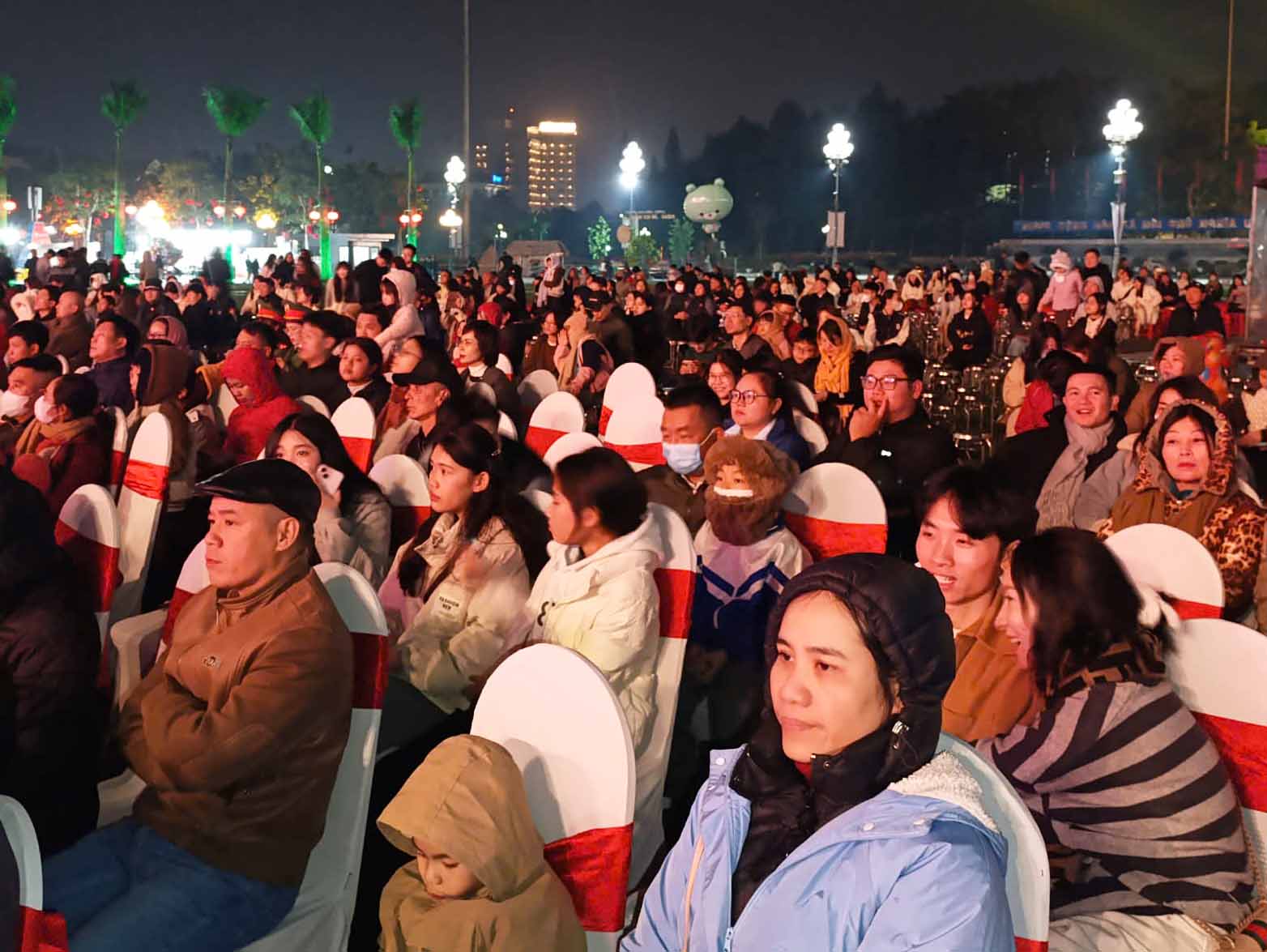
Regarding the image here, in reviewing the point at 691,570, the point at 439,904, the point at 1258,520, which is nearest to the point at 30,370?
the point at 691,570

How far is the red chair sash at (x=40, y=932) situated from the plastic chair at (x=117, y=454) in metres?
4.41

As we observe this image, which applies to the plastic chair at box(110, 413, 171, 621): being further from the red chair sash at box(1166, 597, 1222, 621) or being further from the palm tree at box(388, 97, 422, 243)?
the palm tree at box(388, 97, 422, 243)

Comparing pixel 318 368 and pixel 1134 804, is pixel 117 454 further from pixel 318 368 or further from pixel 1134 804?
pixel 1134 804

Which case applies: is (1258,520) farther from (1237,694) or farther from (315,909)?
(315,909)

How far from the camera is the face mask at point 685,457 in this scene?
6.11 m

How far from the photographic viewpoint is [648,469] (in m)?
6.11

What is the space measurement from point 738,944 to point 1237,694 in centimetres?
160

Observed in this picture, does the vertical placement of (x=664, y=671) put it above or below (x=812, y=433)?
below

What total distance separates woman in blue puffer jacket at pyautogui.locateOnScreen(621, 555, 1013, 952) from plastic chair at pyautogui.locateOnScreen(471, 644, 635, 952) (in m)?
0.52

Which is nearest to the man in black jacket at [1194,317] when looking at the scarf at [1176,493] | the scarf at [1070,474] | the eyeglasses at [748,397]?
the scarf at [1070,474]

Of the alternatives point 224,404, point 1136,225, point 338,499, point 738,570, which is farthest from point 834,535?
point 1136,225

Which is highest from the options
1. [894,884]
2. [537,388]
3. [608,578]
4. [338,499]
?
[537,388]

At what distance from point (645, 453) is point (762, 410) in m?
1.02

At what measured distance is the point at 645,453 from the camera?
7.28 meters
